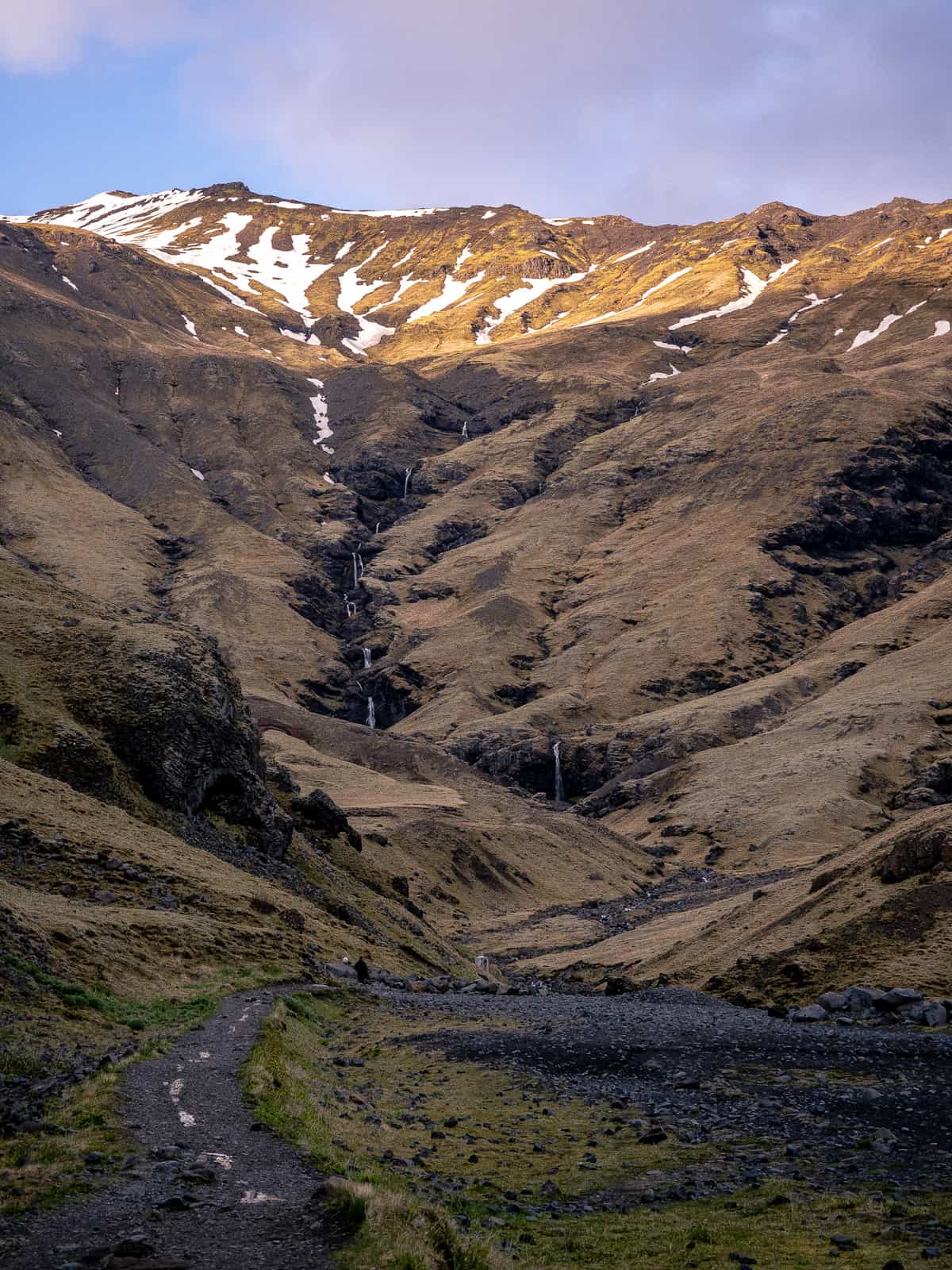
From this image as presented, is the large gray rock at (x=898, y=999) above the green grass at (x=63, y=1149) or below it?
below

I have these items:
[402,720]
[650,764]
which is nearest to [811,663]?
[650,764]

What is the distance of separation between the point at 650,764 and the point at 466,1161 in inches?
5366

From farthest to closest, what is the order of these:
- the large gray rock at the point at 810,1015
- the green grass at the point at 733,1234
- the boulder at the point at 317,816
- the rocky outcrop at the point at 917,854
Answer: the boulder at the point at 317,816
the rocky outcrop at the point at 917,854
the large gray rock at the point at 810,1015
the green grass at the point at 733,1234

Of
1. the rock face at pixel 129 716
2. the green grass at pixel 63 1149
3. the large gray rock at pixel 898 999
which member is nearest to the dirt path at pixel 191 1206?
the green grass at pixel 63 1149

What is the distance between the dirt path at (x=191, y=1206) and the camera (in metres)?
11.0

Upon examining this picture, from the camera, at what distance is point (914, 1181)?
16141 millimetres

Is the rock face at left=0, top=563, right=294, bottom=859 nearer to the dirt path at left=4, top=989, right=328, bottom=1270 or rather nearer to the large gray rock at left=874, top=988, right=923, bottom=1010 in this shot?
the large gray rock at left=874, top=988, right=923, bottom=1010

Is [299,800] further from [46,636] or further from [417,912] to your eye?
[46,636]

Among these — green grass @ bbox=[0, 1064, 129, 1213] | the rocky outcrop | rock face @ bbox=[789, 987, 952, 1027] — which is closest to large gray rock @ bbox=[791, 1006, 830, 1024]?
rock face @ bbox=[789, 987, 952, 1027]

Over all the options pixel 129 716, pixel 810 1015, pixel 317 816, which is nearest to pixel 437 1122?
pixel 810 1015

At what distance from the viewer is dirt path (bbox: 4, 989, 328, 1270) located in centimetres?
1097

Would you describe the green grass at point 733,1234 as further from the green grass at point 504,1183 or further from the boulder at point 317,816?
the boulder at point 317,816

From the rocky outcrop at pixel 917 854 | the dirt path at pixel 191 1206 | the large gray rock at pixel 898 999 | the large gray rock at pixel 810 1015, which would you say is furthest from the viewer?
the rocky outcrop at pixel 917 854

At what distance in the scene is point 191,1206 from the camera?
12438 millimetres
